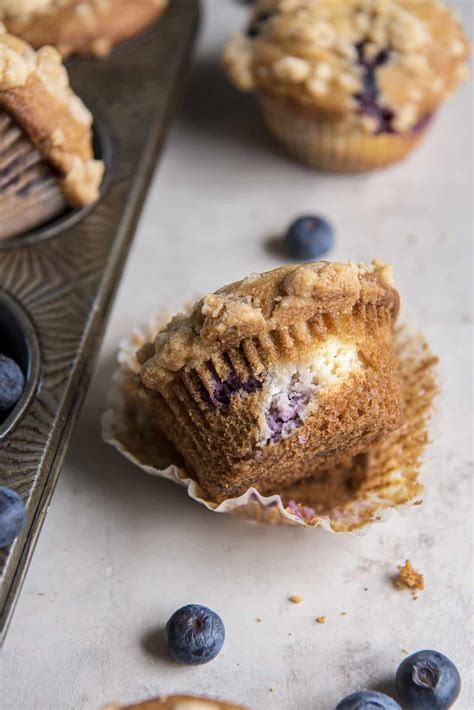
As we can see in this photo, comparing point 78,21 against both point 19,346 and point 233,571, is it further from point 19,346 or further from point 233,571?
point 233,571

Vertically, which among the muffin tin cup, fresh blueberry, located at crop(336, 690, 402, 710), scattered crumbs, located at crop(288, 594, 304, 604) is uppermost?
the muffin tin cup

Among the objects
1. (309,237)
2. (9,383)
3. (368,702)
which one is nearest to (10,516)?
(9,383)

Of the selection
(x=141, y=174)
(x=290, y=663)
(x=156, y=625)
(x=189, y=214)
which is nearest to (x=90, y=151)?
(x=141, y=174)

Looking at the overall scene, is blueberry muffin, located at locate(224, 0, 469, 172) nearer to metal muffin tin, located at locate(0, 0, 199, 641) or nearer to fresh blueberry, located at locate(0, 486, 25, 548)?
metal muffin tin, located at locate(0, 0, 199, 641)

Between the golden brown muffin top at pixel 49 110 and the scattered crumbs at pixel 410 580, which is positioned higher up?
the golden brown muffin top at pixel 49 110

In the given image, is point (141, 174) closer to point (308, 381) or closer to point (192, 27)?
point (192, 27)

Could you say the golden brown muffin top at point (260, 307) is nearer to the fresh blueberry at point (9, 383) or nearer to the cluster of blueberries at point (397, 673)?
the fresh blueberry at point (9, 383)

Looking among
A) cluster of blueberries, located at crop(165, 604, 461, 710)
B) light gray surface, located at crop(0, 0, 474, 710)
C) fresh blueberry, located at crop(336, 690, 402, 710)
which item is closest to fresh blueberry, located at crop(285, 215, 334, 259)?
light gray surface, located at crop(0, 0, 474, 710)

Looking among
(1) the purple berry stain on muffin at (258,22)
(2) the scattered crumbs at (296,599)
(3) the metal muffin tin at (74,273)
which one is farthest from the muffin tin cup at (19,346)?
(1) the purple berry stain on muffin at (258,22)
